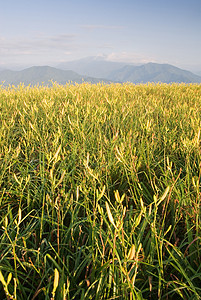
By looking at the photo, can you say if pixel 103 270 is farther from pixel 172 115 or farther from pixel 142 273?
pixel 172 115

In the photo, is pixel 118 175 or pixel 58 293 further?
pixel 118 175

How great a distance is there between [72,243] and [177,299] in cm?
53

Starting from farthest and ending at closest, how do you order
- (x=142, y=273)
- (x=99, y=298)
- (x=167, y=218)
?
1. (x=167, y=218)
2. (x=142, y=273)
3. (x=99, y=298)

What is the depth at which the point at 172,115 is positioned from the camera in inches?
119

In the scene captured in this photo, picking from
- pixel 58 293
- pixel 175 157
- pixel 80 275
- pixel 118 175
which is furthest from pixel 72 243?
pixel 175 157

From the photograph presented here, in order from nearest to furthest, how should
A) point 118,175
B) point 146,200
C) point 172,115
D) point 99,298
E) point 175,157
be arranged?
point 99,298
point 146,200
point 118,175
point 175,157
point 172,115

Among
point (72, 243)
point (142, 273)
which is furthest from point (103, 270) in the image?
point (72, 243)

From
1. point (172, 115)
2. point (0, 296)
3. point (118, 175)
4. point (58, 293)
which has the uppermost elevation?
point (172, 115)

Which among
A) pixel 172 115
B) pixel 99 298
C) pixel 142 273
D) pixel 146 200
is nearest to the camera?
pixel 99 298

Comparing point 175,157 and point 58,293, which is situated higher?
point 175,157

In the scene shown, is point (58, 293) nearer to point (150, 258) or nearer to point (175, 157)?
point (150, 258)

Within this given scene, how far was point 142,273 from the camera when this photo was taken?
937mm

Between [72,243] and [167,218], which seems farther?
[167,218]

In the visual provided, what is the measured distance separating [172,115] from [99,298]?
104 inches
